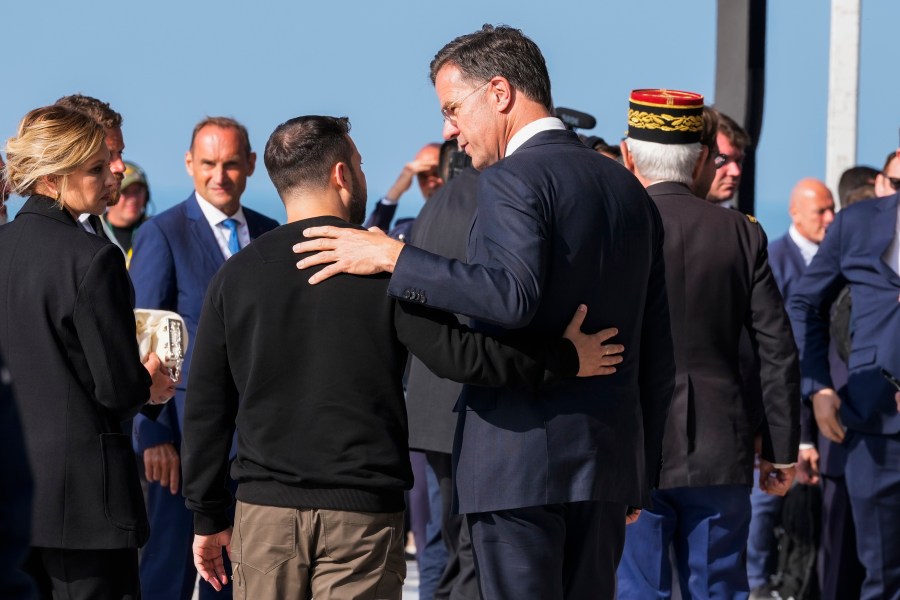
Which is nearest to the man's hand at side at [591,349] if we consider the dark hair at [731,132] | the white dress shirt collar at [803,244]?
the dark hair at [731,132]

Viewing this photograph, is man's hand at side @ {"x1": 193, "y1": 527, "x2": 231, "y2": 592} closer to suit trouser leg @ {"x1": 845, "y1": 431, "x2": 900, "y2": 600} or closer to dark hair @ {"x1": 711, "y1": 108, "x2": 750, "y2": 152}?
suit trouser leg @ {"x1": 845, "y1": 431, "x2": 900, "y2": 600}

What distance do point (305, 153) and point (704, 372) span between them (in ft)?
4.70

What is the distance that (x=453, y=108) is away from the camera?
2.97 metres

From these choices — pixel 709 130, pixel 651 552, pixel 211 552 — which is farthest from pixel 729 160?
pixel 211 552

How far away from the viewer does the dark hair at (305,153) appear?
116 inches

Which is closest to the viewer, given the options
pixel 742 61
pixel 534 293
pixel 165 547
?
pixel 534 293

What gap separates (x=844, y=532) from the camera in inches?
191

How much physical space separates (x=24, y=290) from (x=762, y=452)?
2.14 meters

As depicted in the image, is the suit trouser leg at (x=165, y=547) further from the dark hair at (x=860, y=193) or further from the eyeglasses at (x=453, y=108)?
the dark hair at (x=860, y=193)

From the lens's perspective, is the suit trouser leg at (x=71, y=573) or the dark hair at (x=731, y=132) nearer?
the suit trouser leg at (x=71, y=573)

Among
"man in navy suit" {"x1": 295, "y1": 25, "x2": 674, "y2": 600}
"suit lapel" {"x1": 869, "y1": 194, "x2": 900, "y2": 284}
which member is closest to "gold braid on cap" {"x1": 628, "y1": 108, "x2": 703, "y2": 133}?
"suit lapel" {"x1": 869, "y1": 194, "x2": 900, "y2": 284}

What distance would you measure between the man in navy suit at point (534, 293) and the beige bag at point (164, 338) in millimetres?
975

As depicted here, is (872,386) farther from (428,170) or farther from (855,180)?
(428,170)

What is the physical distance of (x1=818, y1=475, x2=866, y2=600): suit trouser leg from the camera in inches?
190
